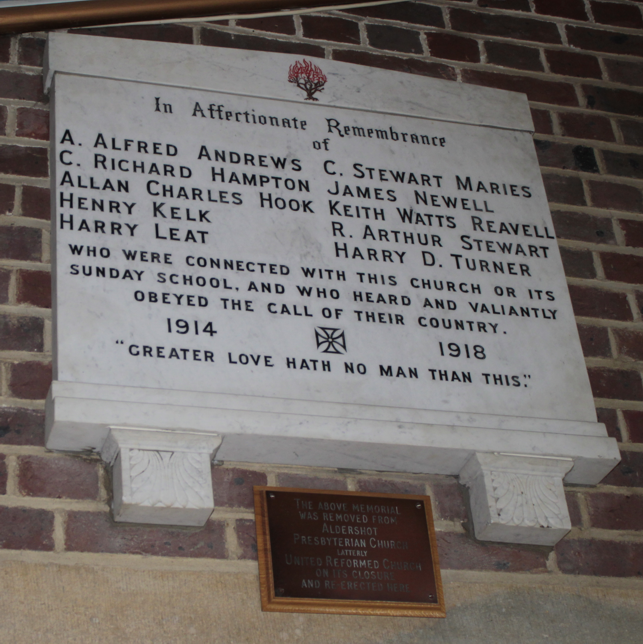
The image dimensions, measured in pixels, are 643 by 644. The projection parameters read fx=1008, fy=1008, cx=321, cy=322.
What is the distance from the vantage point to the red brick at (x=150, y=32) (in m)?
2.79

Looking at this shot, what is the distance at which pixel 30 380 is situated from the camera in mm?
2227

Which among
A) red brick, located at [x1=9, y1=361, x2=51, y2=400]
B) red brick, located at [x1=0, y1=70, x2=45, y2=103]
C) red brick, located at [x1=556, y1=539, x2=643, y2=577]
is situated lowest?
red brick, located at [x1=556, y1=539, x2=643, y2=577]

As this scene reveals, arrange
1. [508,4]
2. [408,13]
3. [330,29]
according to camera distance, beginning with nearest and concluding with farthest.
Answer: [330,29]
[408,13]
[508,4]

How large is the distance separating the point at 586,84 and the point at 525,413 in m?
1.30

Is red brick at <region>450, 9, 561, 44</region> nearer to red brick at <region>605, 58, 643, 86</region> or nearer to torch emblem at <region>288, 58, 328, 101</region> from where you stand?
red brick at <region>605, 58, 643, 86</region>

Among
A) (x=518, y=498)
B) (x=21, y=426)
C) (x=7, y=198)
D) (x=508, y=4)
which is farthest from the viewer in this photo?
(x=508, y=4)

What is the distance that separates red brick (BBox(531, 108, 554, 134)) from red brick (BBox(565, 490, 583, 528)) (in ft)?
3.77

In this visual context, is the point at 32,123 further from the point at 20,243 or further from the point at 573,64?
the point at 573,64

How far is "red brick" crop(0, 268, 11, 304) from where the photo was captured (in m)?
2.30

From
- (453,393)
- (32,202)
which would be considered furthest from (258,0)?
(453,393)

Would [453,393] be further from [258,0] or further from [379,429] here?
[258,0]

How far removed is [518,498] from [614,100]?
1492 mm

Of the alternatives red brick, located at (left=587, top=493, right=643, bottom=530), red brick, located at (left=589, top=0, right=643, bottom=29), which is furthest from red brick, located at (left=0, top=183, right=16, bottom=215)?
red brick, located at (left=589, top=0, right=643, bottom=29)

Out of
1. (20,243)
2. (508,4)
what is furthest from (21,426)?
(508,4)
